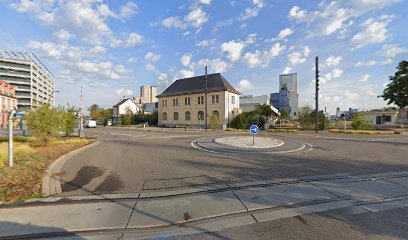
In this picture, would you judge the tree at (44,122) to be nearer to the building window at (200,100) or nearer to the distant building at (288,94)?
the building window at (200,100)

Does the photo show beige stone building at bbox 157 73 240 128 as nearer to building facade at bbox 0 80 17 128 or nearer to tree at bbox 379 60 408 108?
tree at bbox 379 60 408 108

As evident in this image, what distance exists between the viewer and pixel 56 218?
3.40 m

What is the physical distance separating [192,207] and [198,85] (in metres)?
37.8

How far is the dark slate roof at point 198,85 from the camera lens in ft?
120

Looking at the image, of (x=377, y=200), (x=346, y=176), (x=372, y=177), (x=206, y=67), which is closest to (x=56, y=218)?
(x=377, y=200)

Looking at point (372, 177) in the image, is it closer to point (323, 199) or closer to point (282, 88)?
point (323, 199)

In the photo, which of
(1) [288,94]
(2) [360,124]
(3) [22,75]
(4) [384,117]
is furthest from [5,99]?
(4) [384,117]

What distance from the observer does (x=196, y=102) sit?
38.8m

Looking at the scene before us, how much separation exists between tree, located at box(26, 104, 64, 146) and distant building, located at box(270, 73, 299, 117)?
67.5 m

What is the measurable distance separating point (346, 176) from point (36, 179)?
9.62 metres

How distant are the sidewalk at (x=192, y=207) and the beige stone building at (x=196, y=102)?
30.3 m

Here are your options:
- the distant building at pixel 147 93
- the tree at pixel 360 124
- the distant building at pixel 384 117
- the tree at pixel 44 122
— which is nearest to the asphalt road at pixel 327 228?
the tree at pixel 44 122

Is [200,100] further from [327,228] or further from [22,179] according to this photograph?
[327,228]

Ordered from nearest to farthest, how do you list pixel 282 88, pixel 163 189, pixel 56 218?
pixel 56 218, pixel 163 189, pixel 282 88
